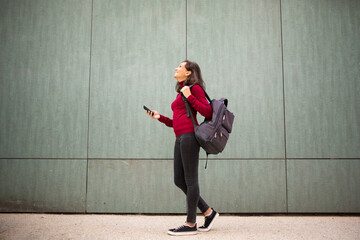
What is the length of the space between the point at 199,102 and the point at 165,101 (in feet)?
4.42

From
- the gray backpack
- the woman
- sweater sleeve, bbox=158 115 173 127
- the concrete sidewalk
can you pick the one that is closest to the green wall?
the concrete sidewalk

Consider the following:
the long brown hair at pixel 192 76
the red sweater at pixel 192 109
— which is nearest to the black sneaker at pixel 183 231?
the red sweater at pixel 192 109

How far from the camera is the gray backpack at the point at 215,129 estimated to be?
235 cm

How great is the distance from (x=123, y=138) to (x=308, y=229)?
2.31m

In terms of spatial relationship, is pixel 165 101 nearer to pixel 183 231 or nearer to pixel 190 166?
pixel 190 166

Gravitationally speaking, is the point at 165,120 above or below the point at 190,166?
above


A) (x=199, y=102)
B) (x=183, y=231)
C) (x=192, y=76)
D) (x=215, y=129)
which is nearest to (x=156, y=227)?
(x=183, y=231)

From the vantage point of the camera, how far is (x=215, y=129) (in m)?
2.37

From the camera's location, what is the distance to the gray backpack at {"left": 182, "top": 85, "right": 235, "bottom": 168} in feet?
7.72

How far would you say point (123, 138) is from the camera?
3.64m

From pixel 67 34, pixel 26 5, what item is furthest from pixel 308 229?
pixel 26 5

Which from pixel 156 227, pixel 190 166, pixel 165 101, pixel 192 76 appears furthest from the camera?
pixel 165 101

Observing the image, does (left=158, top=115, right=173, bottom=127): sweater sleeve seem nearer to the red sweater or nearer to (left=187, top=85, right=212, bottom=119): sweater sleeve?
the red sweater

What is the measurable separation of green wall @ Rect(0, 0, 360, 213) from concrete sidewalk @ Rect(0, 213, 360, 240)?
198 millimetres
